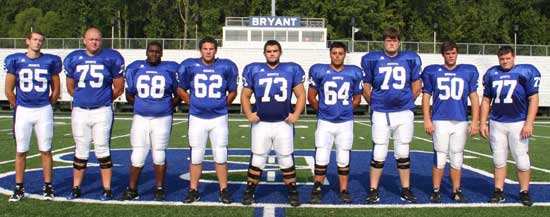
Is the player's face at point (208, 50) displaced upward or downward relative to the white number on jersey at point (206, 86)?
upward

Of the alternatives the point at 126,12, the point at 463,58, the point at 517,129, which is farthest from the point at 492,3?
the point at 517,129

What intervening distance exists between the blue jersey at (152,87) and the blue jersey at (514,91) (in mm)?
3903

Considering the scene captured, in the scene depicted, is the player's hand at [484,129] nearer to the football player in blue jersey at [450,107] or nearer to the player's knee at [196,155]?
the football player in blue jersey at [450,107]

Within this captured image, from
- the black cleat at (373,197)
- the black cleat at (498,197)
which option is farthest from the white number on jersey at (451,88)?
the black cleat at (373,197)

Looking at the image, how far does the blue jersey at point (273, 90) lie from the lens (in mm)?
6180

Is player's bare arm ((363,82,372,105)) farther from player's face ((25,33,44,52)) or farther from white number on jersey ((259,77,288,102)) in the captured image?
player's face ((25,33,44,52))

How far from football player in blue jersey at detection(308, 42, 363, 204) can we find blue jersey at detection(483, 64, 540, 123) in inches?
65.4

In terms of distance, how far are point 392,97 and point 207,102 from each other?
2208 millimetres

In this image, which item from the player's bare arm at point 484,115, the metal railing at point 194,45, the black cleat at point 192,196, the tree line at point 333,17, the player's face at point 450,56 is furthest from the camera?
the tree line at point 333,17

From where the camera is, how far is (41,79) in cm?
641

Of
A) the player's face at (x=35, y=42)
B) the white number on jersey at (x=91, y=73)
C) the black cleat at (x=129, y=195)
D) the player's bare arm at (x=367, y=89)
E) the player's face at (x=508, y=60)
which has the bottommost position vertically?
the black cleat at (x=129, y=195)

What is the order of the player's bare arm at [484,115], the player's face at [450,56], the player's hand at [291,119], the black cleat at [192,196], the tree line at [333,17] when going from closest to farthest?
the player's hand at [291,119], the black cleat at [192,196], the player's face at [450,56], the player's bare arm at [484,115], the tree line at [333,17]

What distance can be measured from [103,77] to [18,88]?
1.04m

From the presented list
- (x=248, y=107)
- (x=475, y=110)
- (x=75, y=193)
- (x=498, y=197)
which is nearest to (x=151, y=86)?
(x=248, y=107)
